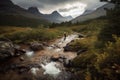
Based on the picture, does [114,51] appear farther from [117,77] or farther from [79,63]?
[79,63]

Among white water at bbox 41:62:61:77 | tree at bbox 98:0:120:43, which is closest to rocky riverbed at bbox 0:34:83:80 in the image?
white water at bbox 41:62:61:77

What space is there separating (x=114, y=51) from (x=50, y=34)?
4154cm

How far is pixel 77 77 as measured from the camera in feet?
71.7

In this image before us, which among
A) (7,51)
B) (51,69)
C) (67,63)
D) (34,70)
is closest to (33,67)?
(34,70)

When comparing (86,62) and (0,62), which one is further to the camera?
(0,62)

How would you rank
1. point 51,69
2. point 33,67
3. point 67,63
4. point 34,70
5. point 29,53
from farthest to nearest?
1. point 29,53
2. point 33,67
3. point 67,63
4. point 51,69
5. point 34,70

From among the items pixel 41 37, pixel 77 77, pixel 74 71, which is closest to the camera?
pixel 77 77

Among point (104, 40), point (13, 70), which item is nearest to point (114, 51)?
point (104, 40)

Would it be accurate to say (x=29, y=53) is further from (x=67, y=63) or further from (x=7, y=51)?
(x=67, y=63)

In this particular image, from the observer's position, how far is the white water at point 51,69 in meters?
24.9

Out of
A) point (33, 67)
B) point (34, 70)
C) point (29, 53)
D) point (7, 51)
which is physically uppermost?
point (7, 51)

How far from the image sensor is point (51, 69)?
2639 cm

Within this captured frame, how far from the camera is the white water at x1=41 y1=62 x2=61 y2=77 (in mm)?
24878

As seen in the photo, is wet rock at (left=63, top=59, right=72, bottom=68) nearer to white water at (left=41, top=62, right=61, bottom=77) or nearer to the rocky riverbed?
the rocky riverbed
